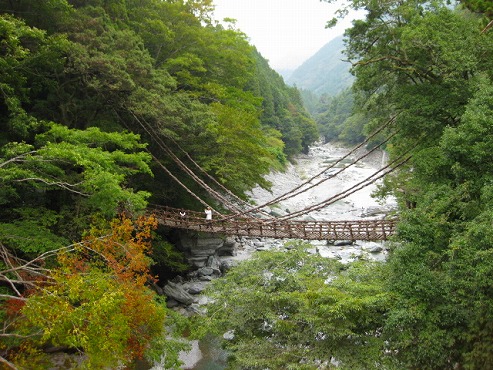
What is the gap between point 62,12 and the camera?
7605 mm

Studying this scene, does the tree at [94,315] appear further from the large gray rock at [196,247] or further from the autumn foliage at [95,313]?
the large gray rock at [196,247]

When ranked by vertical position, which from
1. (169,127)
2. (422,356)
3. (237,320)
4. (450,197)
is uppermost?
(169,127)

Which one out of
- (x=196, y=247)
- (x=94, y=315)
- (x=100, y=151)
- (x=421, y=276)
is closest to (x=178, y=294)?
(x=196, y=247)

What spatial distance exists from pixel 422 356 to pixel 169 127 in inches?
286

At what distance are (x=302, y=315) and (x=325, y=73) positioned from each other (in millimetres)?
163197

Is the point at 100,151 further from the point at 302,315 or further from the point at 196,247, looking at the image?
the point at 196,247

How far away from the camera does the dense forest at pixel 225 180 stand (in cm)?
411

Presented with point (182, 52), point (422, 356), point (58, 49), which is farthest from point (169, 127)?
point (422, 356)

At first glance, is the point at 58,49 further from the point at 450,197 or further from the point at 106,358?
the point at 450,197

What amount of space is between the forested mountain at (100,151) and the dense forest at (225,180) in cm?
4

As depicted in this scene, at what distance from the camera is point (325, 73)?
512 ft

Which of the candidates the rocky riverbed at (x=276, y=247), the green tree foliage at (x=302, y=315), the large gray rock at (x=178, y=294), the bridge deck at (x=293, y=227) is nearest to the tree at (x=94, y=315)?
the green tree foliage at (x=302, y=315)

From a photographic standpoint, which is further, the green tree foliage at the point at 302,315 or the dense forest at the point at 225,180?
the green tree foliage at the point at 302,315

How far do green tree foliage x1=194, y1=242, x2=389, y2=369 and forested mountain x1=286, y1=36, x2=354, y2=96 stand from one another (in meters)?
114
